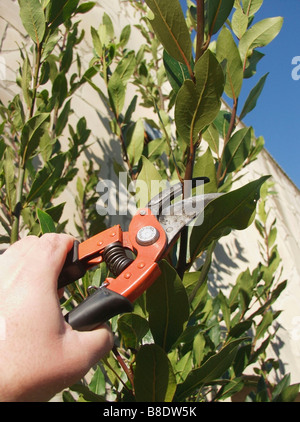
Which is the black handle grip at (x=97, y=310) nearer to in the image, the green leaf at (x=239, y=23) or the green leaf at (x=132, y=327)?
the green leaf at (x=132, y=327)

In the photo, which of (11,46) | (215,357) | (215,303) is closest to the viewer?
(215,357)

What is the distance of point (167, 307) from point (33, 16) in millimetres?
809

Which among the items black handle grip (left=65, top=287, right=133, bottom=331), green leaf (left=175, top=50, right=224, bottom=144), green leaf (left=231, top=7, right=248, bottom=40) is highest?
green leaf (left=231, top=7, right=248, bottom=40)

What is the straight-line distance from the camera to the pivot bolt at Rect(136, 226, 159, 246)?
0.62 metres

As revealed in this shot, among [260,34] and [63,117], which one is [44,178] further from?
[260,34]

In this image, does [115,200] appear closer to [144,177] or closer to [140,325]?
[144,177]

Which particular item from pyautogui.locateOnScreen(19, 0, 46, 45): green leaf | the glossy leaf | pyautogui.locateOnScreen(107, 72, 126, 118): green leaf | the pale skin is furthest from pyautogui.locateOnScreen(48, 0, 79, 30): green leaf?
the pale skin

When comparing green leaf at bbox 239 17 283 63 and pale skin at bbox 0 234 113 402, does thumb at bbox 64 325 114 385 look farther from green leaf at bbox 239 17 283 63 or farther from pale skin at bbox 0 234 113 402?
green leaf at bbox 239 17 283 63

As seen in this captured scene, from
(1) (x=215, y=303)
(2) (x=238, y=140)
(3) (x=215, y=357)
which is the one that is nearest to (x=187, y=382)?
(3) (x=215, y=357)

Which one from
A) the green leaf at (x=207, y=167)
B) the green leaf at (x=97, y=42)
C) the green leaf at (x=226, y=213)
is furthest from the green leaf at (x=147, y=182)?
the green leaf at (x=97, y=42)

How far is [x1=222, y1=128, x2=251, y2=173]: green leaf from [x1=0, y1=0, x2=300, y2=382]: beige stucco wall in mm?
819

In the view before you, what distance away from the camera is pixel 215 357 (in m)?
0.63

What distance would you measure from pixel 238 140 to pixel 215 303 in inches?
28.7

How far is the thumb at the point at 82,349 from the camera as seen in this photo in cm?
42
